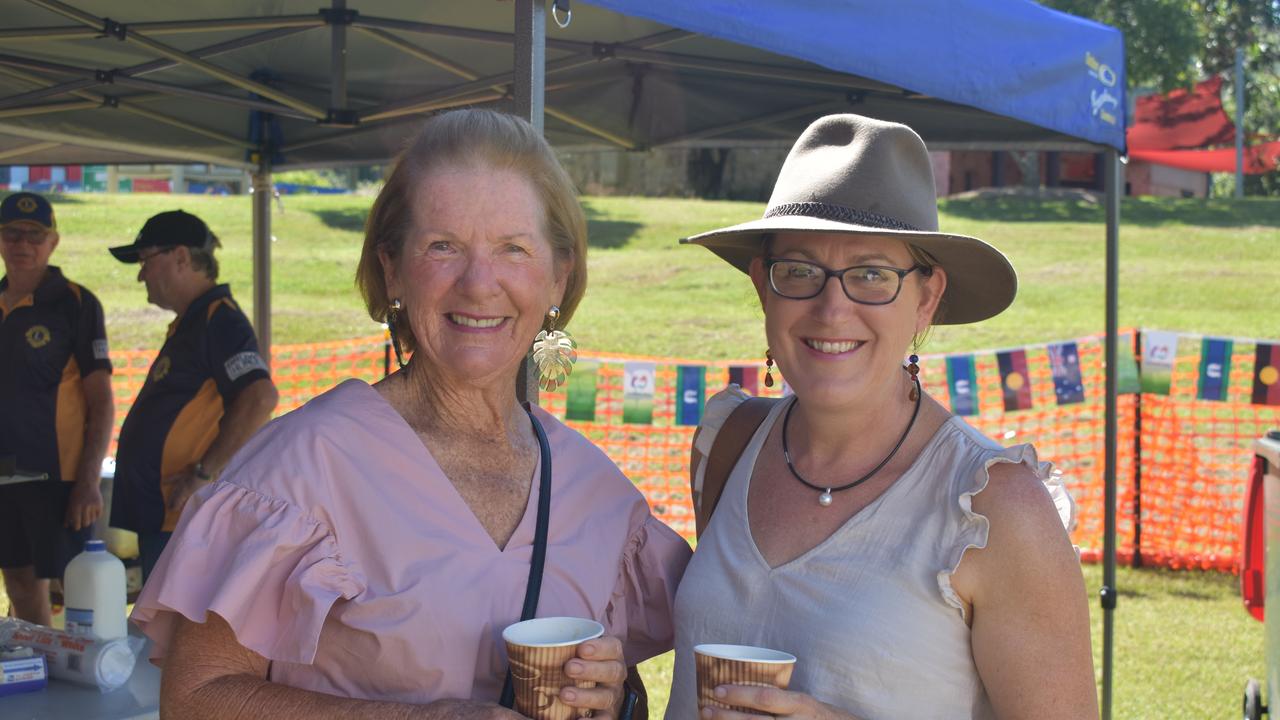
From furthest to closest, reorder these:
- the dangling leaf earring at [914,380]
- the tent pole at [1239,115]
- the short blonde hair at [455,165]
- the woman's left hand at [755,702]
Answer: the tent pole at [1239,115]
the dangling leaf earring at [914,380]
the short blonde hair at [455,165]
the woman's left hand at [755,702]

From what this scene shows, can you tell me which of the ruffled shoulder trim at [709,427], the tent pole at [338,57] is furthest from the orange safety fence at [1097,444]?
the ruffled shoulder trim at [709,427]

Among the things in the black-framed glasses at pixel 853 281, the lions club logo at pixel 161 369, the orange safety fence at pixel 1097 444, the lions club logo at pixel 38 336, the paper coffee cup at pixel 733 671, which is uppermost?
the black-framed glasses at pixel 853 281

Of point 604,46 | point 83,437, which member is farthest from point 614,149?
point 83,437

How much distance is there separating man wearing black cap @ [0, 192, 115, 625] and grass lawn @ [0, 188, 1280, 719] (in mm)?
6041

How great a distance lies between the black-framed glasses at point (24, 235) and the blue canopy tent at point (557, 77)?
19.4 inches

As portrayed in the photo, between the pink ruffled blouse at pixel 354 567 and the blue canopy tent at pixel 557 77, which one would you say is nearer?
the pink ruffled blouse at pixel 354 567

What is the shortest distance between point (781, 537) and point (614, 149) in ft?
13.3

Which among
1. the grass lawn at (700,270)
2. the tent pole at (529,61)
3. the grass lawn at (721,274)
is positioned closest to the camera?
the tent pole at (529,61)

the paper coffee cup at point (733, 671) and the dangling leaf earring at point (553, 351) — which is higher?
the dangling leaf earring at point (553, 351)

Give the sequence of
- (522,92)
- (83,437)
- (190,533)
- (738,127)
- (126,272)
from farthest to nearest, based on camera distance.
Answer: (126,272) < (83,437) < (738,127) < (522,92) < (190,533)

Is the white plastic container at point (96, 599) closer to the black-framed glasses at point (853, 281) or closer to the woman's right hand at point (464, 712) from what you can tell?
the woman's right hand at point (464, 712)

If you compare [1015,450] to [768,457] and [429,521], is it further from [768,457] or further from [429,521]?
[429,521]

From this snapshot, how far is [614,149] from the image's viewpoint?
5852mm

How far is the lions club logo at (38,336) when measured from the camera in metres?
5.68
